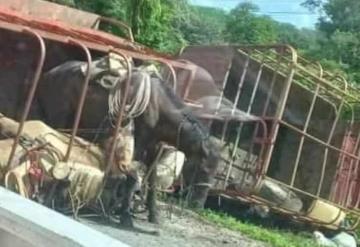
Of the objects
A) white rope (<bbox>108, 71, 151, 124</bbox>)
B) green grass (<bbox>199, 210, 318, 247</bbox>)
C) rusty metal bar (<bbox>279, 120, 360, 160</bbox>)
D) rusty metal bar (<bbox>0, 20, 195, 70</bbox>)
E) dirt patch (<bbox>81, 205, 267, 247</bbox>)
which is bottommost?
green grass (<bbox>199, 210, 318, 247</bbox>)

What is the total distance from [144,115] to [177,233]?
58.0 inches

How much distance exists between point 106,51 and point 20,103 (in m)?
1.10

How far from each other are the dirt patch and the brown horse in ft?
1.10

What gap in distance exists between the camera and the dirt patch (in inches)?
343

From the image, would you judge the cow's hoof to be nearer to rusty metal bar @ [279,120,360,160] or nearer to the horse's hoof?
the horse's hoof

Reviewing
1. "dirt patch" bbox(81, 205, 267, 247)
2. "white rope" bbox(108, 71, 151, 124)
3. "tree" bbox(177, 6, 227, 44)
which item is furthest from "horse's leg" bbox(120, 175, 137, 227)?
"tree" bbox(177, 6, 227, 44)

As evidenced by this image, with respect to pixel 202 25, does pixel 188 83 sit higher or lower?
lower

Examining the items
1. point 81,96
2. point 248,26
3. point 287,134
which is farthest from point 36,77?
point 248,26

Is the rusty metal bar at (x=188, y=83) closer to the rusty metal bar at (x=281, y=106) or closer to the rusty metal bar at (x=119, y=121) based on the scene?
the rusty metal bar at (x=281, y=106)

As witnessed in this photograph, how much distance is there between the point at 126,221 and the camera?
365 inches

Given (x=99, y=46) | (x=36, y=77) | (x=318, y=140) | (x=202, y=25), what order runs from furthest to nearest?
1. (x=202, y=25)
2. (x=318, y=140)
3. (x=99, y=46)
4. (x=36, y=77)

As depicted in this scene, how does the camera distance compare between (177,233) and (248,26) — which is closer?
(177,233)

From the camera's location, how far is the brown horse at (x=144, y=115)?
10039 millimetres

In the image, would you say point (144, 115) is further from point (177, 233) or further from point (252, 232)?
point (252, 232)
